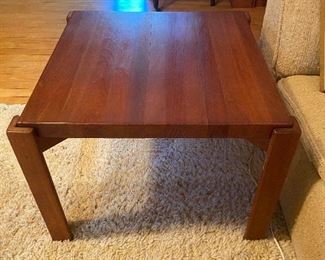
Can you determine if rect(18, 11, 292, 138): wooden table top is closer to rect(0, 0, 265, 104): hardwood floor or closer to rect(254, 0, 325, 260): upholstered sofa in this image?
rect(254, 0, 325, 260): upholstered sofa

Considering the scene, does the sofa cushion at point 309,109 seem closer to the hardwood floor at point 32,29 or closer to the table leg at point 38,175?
the table leg at point 38,175

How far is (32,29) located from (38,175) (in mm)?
1742

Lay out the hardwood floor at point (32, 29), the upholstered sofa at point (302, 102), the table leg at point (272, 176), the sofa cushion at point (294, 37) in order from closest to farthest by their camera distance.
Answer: the table leg at point (272, 176), the upholstered sofa at point (302, 102), the sofa cushion at point (294, 37), the hardwood floor at point (32, 29)

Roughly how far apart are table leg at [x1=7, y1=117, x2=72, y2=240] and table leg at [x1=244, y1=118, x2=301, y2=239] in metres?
0.54

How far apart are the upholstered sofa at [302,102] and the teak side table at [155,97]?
0.30 ft

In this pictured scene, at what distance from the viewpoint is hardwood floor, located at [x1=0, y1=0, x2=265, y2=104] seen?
1808 millimetres

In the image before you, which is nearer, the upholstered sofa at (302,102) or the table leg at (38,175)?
the table leg at (38,175)

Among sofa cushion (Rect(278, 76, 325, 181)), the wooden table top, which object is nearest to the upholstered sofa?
sofa cushion (Rect(278, 76, 325, 181))

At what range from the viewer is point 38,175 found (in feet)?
2.86

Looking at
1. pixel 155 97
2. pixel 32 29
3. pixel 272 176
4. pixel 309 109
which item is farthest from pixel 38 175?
pixel 32 29

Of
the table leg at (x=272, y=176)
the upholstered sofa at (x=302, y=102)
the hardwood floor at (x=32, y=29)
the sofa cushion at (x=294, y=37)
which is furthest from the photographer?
the hardwood floor at (x=32, y=29)

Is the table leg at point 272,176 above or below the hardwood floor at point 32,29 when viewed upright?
above

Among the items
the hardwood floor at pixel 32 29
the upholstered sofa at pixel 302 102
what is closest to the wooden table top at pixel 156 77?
the upholstered sofa at pixel 302 102

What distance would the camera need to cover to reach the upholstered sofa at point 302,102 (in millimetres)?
881
